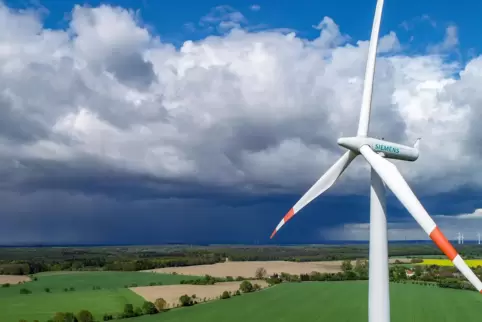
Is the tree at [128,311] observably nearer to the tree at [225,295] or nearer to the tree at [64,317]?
the tree at [64,317]

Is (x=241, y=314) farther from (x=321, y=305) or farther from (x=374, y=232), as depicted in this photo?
(x=374, y=232)

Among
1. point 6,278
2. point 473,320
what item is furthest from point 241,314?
point 6,278

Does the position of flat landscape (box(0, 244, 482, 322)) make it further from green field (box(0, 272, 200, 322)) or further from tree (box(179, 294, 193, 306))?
tree (box(179, 294, 193, 306))

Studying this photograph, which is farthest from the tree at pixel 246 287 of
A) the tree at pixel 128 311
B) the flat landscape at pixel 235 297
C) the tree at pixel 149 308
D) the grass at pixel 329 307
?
the tree at pixel 128 311

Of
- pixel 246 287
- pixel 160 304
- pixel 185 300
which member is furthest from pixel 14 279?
pixel 160 304

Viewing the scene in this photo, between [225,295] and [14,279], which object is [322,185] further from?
[14,279]

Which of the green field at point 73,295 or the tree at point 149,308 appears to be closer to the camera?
the tree at point 149,308
